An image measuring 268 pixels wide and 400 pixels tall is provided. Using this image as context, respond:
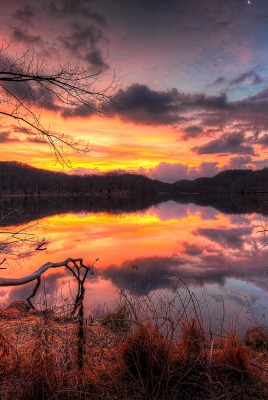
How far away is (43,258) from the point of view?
19.2 m

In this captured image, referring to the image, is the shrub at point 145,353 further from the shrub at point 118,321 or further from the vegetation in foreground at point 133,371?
the shrub at point 118,321

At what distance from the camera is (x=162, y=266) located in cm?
1728

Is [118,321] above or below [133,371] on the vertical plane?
below

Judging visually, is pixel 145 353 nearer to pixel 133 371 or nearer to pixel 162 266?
pixel 133 371

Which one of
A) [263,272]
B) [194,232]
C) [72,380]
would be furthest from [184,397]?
[194,232]

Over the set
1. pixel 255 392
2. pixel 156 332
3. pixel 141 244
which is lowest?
pixel 141 244

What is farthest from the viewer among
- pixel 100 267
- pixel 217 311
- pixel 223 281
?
pixel 100 267

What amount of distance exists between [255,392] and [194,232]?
97.1 feet

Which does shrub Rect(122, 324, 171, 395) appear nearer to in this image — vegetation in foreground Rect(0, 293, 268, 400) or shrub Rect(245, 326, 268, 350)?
vegetation in foreground Rect(0, 293, 268, 400)

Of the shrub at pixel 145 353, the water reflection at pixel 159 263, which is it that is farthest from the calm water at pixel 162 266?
the shrub at pixel 145 353

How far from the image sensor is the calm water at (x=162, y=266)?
11.4 metres

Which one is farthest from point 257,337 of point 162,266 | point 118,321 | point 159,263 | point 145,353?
point 159,263

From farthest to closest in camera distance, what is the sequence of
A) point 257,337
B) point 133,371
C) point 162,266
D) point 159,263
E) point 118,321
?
point 159,263
point 162,266
point 118,321
point 257,337
point 133,371

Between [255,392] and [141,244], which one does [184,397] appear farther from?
[141,244]
